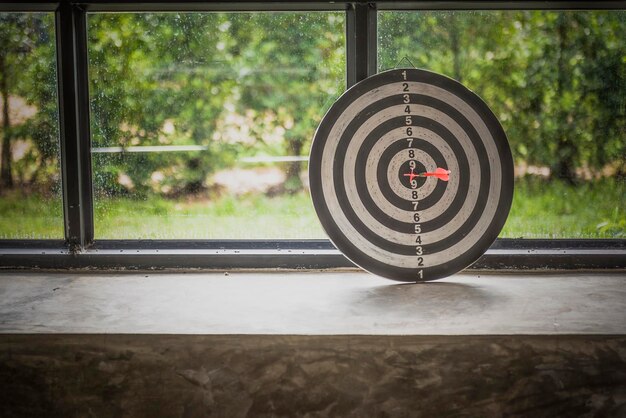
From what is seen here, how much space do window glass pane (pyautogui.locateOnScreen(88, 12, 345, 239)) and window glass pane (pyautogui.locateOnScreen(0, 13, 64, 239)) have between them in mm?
143

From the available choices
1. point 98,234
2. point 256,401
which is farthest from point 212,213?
point 256,401

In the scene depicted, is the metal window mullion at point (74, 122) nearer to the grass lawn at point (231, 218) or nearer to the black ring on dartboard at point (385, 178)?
the grass lawn at point (231, 218)

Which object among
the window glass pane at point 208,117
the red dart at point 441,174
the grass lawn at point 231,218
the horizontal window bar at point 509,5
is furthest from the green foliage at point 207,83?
the red dart at point 441,174

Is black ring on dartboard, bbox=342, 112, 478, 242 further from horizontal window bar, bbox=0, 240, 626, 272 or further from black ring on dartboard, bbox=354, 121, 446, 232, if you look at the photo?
horizontal window bar, bbox=0, 240, 626, 272

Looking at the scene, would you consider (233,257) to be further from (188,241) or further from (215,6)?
(215,6)

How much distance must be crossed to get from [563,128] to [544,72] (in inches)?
7.9

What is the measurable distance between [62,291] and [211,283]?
17.7 inches

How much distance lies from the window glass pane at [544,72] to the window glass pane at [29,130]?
1155 mm

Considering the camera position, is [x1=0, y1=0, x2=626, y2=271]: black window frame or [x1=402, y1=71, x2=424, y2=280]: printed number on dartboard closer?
[x1=402, y1=71, x2=424, y2=280]: printed number on dartboard

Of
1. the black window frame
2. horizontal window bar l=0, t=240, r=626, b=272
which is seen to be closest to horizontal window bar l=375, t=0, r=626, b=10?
the black window frame

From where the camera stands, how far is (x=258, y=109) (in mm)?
2090

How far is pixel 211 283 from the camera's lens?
1928 millimetres

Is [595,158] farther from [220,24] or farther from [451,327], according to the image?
[220,24]

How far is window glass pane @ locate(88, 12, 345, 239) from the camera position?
6.76 ft
